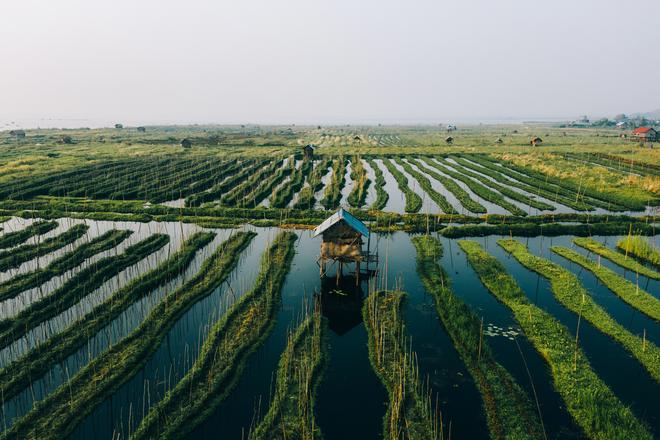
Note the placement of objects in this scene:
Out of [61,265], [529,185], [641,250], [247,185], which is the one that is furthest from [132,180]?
[641,250]

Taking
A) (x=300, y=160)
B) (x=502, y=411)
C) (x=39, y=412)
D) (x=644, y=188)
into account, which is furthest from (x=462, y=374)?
(x=300, y=160)

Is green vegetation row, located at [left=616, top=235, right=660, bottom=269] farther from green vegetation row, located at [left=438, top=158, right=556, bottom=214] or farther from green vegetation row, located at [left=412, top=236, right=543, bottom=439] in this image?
green vegetation row, located at [left=412, top=236, right=543, bottom=439]

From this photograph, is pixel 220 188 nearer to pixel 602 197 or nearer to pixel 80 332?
pixel 80 332

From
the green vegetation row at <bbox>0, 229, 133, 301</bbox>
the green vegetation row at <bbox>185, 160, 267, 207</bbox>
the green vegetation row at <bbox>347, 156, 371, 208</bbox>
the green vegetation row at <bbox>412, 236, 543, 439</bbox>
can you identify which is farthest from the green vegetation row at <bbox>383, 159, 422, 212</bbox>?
the green vegetation row at <bbox>0, 229, 133, 301</bbox>

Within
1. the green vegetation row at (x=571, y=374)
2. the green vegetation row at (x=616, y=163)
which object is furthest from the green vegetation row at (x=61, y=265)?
the green vegetation row at (x=616, y=163)

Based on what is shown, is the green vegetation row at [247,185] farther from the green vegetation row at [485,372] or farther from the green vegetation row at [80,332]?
the green vegetation row at [485,372]

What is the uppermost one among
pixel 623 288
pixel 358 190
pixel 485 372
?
pixel 358 190

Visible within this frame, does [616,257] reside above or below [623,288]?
above
